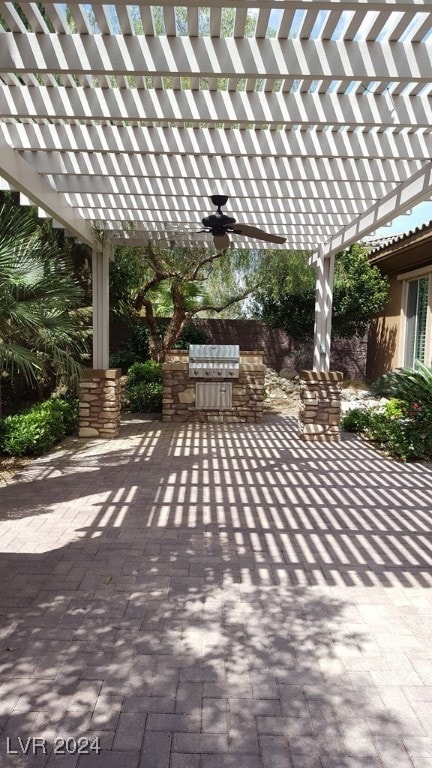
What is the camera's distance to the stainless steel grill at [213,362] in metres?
9.55

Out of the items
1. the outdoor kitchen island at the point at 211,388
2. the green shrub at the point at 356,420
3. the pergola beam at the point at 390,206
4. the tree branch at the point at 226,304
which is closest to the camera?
the pergola beam at the point at 390,206

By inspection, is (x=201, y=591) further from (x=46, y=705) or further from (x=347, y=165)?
(x=347, y=165)

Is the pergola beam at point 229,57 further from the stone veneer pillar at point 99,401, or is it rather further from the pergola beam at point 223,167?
the stone veneer pillar at point 99,401

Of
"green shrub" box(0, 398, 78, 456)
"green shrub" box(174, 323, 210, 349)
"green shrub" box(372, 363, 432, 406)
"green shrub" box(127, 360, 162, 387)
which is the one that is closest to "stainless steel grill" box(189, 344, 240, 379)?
"green shrub" box(127, 360, 162, 387)

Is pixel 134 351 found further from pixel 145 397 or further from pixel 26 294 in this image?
pixel 26 294

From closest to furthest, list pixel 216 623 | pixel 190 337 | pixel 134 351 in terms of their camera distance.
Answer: pixel 216 623, pixel 134 351, pixel 190 337

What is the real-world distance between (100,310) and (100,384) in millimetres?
1166

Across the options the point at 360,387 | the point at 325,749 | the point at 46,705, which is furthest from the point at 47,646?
the point at 360,387

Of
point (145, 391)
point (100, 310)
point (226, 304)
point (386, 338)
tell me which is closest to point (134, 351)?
point (145, 391)

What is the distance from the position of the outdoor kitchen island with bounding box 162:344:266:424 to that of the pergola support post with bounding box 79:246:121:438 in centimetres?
163

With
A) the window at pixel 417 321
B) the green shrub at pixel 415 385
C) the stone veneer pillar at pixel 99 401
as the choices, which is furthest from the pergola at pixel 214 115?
the window at pixel 417 321

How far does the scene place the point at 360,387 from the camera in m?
13.0

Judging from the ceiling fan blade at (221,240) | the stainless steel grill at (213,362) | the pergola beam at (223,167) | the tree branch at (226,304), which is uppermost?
the pergola beam at (223,167)

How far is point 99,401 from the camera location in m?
7.98
